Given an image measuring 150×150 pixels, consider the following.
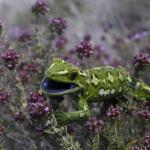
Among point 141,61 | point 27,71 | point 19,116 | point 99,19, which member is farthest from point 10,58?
point 99,19

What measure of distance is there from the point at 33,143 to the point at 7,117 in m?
0.59

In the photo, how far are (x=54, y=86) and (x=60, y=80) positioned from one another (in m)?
0.07

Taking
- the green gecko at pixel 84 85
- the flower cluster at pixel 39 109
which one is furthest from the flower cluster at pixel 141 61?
the flower cluster at pixel 39 109

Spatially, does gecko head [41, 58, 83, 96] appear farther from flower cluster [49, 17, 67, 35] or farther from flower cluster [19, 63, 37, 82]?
flower cluster [49, 17, 67, 35]

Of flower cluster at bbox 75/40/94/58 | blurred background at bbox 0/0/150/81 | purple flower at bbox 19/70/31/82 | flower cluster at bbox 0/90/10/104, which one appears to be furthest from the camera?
blurred background at bbox 0/0/150/81

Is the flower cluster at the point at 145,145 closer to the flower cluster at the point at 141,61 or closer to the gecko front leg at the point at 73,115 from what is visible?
the gecko front leg at the point at 73,115

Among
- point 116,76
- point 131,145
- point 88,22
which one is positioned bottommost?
point 88,22

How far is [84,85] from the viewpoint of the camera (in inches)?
162

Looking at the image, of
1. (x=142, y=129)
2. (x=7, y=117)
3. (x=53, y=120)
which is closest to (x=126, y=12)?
(x=7, y=117)

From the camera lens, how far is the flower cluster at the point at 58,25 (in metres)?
5.39

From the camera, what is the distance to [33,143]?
468 centimetres

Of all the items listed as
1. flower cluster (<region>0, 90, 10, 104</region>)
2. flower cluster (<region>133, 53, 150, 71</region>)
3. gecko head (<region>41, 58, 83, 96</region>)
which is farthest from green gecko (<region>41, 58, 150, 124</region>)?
flower cluster (<region>0, 90, 10, 104</region>)

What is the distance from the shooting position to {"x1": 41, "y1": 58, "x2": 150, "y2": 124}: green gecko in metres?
3.80

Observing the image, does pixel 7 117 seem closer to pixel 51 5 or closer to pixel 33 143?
pixel 33 143
